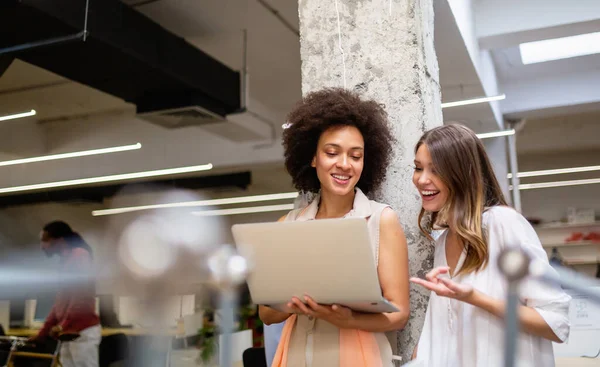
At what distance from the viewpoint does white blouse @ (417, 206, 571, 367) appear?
140 cm

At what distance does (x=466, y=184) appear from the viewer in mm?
1558

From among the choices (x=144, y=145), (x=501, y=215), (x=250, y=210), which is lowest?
(x=501, y=215)

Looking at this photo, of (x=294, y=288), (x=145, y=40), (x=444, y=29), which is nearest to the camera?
(x=294, y=288)

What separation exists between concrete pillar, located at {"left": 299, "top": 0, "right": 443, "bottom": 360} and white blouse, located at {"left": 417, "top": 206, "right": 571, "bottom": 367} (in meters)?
0.33

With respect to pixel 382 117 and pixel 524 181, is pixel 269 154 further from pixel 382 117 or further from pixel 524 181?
pixel 382 117

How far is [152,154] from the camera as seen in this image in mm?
9078

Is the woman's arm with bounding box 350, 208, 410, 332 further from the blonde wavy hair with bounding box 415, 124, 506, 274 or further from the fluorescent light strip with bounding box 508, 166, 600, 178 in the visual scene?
the fluorescent light strip with bounding box 508, 166, 600, 178

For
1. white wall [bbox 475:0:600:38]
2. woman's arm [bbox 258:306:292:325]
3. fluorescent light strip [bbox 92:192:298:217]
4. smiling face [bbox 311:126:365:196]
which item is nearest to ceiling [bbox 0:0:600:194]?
white wall [bbox 475:0:600:38]

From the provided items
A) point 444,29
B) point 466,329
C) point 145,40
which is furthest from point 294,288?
point 145,40

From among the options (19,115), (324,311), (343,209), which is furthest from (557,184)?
(324,311)

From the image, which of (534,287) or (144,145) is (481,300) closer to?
(534,287)

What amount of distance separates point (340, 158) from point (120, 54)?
316 cm

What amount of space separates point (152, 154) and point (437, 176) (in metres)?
8.00

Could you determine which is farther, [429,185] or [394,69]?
[394,69]
